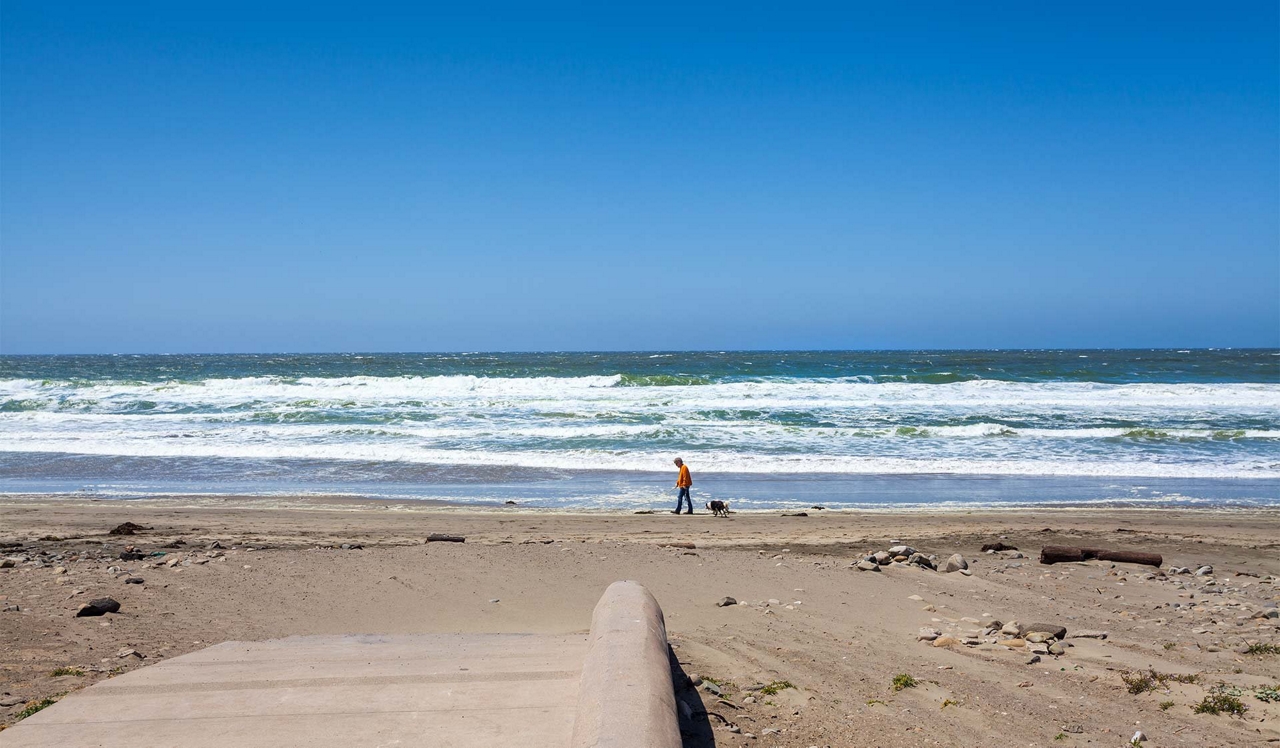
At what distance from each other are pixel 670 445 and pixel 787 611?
14833 millimetres

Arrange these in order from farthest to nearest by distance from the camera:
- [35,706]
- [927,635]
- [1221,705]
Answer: [927,635] < [1221,705] < [35,706]

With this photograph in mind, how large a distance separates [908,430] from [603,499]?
11875 mm

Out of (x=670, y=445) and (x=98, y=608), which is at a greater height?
(x=98, y=608)

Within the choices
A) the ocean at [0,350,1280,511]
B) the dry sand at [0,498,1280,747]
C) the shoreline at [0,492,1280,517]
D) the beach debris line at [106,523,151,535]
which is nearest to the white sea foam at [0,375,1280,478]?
the ocean at [0,350,1280,511]

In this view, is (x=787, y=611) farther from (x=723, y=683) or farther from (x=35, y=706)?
(x=35, y=706)

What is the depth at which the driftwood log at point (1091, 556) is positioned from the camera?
8.94 m

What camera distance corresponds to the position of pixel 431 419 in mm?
27219

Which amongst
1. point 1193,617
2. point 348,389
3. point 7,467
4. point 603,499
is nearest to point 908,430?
point 603,499

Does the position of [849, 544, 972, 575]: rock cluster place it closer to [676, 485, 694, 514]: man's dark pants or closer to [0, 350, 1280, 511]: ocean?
[676, 485, 694, 514]: man's dark pants

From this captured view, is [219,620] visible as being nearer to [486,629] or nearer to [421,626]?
[421,626]

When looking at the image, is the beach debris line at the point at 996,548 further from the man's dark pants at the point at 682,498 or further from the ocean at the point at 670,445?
the man's dark pants at the point at 682,498

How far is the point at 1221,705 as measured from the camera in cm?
445

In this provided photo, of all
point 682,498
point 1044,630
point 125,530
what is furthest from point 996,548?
point 125,530

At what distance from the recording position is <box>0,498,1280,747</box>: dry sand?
4.37 meters
